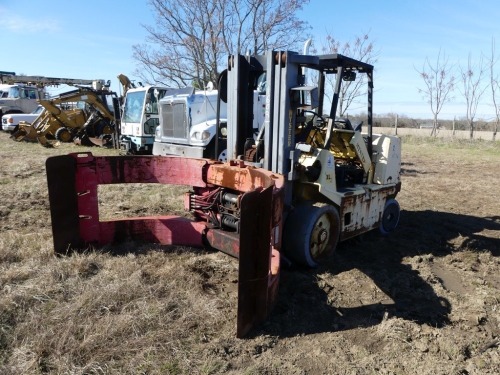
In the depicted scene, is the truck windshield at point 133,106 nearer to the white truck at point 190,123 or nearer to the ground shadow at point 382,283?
the white truck at point 190,123

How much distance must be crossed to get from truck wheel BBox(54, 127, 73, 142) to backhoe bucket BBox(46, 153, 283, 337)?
48.6 feet

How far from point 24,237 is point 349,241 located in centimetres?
410

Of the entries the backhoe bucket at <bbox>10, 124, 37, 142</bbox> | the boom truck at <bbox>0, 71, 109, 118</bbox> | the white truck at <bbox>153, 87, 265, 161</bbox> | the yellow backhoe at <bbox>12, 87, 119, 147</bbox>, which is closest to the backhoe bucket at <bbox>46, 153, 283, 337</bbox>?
the white truck at <bbox>153, 87, 265, 161</bbox>

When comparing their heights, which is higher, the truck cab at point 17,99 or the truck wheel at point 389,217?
the truck cab at point 17,99

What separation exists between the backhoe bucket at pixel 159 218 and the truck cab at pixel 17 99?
22.4 m

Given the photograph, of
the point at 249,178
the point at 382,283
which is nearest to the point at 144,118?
the point at 249,178

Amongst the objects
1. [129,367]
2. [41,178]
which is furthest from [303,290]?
[41,178]

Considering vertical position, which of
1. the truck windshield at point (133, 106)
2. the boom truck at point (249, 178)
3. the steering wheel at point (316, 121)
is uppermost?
the truck windshield at point (133, 106)

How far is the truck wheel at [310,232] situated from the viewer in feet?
14.4

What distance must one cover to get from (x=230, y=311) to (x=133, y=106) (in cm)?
1174

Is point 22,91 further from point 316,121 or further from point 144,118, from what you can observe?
point 316,121

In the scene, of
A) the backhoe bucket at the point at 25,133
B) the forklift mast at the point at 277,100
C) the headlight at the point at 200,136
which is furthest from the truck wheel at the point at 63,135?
the forklift mast at the point at 277,100

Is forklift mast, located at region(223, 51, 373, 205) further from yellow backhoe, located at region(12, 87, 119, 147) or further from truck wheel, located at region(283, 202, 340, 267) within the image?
yellow backhoe, located at region(12, 87, 119, 147)

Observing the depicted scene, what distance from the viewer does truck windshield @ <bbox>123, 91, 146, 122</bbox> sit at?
13539 millimetres
